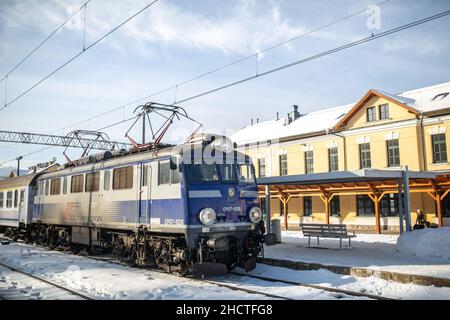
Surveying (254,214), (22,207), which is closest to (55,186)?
(22,207)

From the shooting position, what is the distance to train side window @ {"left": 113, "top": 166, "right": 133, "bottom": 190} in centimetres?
1162

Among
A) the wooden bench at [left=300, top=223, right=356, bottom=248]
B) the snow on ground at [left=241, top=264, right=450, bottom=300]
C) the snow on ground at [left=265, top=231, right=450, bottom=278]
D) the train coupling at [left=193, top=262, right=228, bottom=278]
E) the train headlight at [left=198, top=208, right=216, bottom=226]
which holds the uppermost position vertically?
the train headlight at [left=198, top=208, right=216, bottom=226]

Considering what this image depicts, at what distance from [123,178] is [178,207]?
3104mm

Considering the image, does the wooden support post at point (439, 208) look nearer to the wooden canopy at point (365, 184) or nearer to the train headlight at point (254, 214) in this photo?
the wooden canopy at point (365, 184)

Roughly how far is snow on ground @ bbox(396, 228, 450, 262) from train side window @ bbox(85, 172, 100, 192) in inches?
413

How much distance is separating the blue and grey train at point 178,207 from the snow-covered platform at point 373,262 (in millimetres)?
1926

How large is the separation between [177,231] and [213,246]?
38.6 inches

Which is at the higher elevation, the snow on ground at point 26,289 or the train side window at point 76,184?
the train side window at point 76,184

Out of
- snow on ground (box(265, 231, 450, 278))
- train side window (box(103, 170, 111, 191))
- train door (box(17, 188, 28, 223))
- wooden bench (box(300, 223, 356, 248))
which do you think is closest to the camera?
snow on ground (box(265, 231, 450, 278))

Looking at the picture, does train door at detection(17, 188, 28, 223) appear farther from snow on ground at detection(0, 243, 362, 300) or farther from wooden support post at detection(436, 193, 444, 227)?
wooden support post at detection(436, 193, 444, 227)

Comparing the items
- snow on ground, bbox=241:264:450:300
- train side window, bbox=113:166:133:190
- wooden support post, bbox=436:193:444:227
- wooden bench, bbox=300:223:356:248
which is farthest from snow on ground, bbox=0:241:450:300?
wooden support post, bbox=436:193:444:227


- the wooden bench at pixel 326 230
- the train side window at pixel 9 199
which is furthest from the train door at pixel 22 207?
the wooden bench at pixel 326 230

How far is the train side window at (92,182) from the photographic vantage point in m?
13.3

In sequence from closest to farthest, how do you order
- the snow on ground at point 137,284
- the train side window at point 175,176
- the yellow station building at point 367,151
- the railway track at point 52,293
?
the railway track at point 52,293
the snow on ground at point 137,284
the train side window at point 175,176
the yellow station building at point 367,151
